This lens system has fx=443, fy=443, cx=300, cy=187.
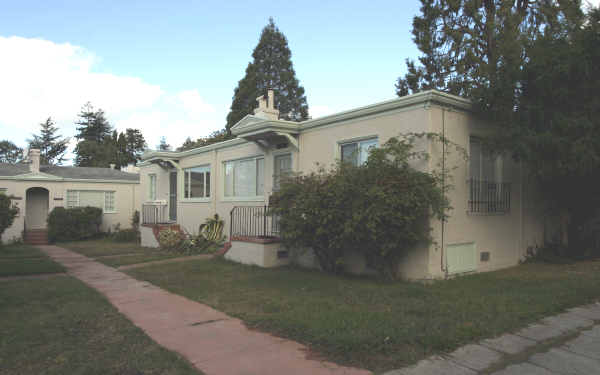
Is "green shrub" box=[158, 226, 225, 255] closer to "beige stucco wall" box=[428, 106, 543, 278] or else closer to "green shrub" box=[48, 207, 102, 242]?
"beige stucco wall" box=[428, 106, 543, 278]

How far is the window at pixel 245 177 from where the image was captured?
12.3m

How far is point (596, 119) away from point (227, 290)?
22.8 ft

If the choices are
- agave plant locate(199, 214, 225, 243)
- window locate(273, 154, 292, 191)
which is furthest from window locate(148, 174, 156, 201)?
window locate(273, 154, 292, 191)

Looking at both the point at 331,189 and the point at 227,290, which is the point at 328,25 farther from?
the point at 227,290

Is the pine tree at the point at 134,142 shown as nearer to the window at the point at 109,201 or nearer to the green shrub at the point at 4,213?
the window at the point at 109,201

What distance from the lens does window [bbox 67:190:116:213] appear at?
69.9ft

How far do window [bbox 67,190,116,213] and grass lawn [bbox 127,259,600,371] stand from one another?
1385 cm

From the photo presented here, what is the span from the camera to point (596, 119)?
7605 millimetres

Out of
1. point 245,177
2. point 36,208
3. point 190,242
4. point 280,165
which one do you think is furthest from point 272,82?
point 280,165

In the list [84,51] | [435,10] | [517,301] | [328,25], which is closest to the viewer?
[517,301]

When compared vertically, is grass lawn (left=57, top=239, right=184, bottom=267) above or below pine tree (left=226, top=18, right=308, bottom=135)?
below

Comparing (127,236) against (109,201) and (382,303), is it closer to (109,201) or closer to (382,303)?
(109,201)

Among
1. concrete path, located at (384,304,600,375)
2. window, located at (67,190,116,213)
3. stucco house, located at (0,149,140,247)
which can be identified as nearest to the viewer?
concrete path, located at (384,304,600,375)

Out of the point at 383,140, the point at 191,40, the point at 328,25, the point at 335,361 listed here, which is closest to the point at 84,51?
the point at 191,40
